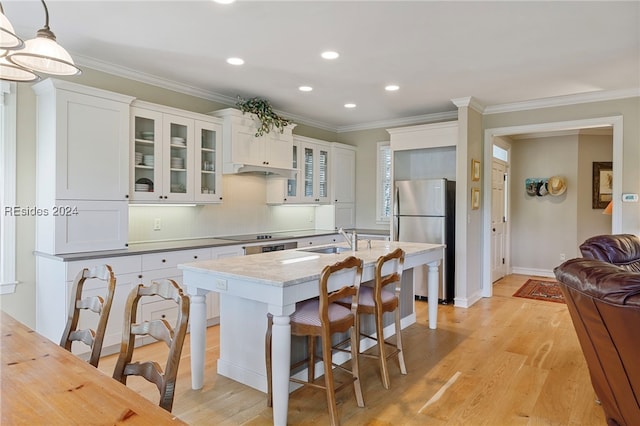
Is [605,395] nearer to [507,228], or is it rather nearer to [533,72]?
[533,72]

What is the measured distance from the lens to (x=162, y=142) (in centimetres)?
389

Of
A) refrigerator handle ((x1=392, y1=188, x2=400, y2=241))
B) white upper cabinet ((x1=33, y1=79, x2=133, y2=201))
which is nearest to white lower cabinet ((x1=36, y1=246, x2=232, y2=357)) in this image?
white upper cabinet ((x1=33, y1=79, x2=133, y2=201))

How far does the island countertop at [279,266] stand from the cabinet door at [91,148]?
4.23ft

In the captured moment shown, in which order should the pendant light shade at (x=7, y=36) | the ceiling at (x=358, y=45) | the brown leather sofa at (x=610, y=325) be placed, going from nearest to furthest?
1. the pendant light shade at (x=7, y=36)
2. the brown leather sofa at (x=610, y=325)
3. the ceiling at (x=358, y=45)

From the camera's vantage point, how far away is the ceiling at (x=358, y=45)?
262 centimetres

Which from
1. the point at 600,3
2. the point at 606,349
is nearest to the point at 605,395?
the point at 606,349

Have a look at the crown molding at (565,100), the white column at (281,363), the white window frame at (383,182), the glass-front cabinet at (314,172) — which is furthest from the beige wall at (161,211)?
the crown molding at (565,100)

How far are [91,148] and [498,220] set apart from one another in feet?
18.9

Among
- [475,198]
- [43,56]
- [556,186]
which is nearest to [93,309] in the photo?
[43,56]

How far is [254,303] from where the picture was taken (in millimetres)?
2723

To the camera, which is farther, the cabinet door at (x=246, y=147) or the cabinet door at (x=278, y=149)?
the cabinet door at (x=278, y=149)

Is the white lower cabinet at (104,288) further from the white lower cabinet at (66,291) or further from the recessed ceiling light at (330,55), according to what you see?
the recessed ceiling light at (330,55)

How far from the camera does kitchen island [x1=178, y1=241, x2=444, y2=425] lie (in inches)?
85.8

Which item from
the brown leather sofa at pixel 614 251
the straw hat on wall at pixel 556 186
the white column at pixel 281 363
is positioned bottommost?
the white column at pixel 281 363
